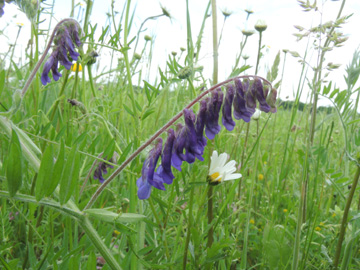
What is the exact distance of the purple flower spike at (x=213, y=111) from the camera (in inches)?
42.0

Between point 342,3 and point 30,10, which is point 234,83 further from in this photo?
point 342,3

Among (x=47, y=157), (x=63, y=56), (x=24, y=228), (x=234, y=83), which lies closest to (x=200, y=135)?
(x=234, y=83)

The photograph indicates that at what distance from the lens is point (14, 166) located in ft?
3.00

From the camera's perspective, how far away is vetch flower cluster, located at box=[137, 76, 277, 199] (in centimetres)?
106

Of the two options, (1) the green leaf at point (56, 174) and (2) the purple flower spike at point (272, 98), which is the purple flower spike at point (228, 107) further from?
(1) the green leaf at point (56, 174)

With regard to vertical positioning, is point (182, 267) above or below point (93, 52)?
below

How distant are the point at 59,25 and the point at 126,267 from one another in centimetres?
104

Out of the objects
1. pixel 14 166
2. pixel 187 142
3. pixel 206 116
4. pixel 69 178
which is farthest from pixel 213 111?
pixel 14 166

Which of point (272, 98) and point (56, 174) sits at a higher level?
point (272, 98)

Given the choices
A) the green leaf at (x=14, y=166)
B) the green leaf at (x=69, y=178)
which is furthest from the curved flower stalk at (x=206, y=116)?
the green leaf at (x=14, y=166)

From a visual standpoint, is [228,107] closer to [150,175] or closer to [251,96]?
[251,96]

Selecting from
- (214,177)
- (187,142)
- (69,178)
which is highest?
(187,142)

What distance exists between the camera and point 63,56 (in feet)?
4.54

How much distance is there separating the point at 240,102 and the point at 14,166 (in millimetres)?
698
